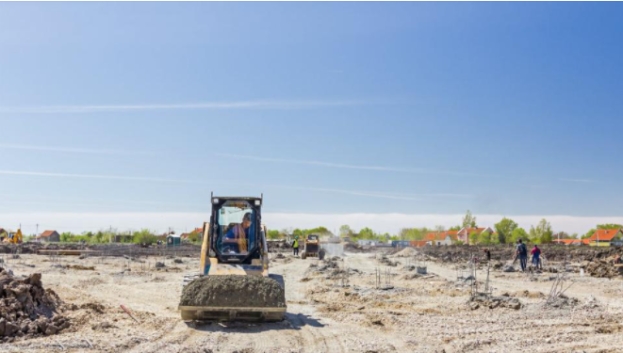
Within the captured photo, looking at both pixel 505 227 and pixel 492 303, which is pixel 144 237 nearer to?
pixel 505 227

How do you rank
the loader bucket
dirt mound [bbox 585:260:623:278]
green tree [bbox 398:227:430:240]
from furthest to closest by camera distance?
green tree [bbox 398:227:430:240]
dirt mound [bbox 585:260:623:278]
the loader bucket

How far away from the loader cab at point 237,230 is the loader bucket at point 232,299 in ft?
3.56

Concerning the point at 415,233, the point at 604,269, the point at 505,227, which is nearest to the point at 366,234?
the point at 415,233

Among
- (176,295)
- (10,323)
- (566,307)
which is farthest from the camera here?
(176,295)

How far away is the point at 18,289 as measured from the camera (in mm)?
11703

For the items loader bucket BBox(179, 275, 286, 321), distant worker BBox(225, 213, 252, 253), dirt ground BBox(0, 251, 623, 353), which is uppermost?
distant worker BBox(225, 213, 252, 253)

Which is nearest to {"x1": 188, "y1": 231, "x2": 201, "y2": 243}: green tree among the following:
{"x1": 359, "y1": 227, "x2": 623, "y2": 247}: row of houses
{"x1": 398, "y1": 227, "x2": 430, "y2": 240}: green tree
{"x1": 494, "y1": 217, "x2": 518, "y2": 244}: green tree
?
{"x1": 359, "y1": 227, "x2": 623, "y2": 247}: row of houses

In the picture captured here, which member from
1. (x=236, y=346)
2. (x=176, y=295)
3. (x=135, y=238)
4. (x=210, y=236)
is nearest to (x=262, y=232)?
(x=210, y=236)

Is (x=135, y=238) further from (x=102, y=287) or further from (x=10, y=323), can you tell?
(x=10, y=323)

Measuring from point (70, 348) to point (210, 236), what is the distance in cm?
406

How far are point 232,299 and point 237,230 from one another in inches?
79.7

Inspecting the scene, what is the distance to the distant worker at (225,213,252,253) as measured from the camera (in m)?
13.3

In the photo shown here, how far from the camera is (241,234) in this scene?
13.3 m

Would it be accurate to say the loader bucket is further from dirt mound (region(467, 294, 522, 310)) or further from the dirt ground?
dirt mound (region(467, 294, 522, 310))
